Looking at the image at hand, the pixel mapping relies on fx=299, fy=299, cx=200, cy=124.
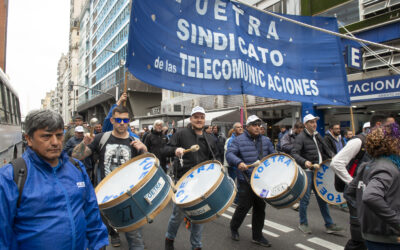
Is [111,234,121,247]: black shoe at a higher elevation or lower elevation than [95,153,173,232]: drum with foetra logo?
lower

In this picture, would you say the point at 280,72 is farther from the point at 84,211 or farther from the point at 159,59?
the point at 84,211

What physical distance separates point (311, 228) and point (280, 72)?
2822 millimetres

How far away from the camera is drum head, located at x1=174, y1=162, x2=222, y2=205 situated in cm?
328

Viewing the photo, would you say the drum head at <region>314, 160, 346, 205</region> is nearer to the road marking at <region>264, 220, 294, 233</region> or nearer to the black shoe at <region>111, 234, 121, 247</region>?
the road marking at <region>264, 220, 294, 233</region>

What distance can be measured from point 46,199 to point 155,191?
108cm

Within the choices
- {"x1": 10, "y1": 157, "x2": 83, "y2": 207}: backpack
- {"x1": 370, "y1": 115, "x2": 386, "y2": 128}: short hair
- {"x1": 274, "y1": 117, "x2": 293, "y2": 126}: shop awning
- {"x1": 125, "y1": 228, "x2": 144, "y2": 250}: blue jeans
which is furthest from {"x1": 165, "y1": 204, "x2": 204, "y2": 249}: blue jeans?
{"x1": 274, "y1": 117, "x2": 293, "y2": 126}: shop awning

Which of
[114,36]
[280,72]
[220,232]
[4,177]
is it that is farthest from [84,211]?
[114,36]

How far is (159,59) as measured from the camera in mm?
4031

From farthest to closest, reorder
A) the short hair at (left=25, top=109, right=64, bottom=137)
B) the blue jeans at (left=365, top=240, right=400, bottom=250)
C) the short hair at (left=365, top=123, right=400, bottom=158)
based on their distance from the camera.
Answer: the short hair at (left=365, top=123, right=400, bottom=158) → the blue jeans at (left=365, top=240, right=400, bottom=250) → the short hair at (left=25, top=109, right=64, bottom=137)

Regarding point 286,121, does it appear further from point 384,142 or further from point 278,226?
point 384,142

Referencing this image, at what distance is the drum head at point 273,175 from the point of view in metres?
4.02

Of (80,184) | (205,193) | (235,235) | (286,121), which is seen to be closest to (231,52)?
(205,193)

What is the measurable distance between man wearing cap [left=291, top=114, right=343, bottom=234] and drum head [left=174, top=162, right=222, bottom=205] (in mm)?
2142

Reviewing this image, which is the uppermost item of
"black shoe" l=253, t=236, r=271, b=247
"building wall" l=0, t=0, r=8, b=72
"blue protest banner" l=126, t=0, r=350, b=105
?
"building wall" l=0, t=0, r=8, b=72
